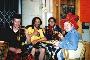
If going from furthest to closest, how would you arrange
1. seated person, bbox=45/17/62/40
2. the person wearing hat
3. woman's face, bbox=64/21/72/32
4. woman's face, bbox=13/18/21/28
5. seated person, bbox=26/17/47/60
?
seated person, bbox=45/17/62/40 → seated person, bbox=26/17/47/60 → woman's face, bbox=13/18/21/28 → woman's face, bbox=64/21/72/32 → the person wearing hat

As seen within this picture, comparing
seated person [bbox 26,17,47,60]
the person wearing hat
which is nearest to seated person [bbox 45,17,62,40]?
seated person [bbox 26,17,47,60]

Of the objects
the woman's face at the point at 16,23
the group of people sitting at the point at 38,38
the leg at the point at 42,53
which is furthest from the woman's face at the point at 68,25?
the leg at the point at 42,53

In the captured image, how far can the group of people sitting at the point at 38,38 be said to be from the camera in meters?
5.00

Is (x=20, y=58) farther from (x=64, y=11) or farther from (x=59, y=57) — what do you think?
(x=64, y=11)

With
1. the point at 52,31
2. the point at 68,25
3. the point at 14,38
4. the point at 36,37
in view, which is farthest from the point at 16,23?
the point at 52,31

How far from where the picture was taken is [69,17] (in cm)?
513

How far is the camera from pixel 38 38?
6398 mm

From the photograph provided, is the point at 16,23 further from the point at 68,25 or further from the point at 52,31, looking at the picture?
the point at 52,31

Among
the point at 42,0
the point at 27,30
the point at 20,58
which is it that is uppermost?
the point at 42,0

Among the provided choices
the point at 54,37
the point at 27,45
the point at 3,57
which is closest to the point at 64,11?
the point at 54,37

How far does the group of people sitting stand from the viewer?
16.4 feet

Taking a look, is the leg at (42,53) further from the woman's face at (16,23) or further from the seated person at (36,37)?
the woman's face at (16,23)

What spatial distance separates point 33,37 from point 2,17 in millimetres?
1431

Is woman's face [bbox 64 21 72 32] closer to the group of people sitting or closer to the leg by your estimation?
the group of people sitting
